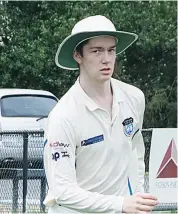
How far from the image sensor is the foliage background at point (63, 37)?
19781 millimetres

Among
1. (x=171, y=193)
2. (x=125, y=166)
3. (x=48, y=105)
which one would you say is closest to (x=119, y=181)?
(x=125, y=166)

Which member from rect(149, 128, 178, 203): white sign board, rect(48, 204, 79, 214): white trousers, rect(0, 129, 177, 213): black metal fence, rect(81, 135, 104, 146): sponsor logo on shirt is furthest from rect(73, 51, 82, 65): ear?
rect(0, 129, 177, 213): black metal fence

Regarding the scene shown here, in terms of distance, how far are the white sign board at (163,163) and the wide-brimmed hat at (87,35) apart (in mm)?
3810

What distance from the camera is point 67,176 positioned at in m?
2.91

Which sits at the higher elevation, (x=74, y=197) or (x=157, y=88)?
(x=157, y=88)

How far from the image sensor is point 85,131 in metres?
2.98

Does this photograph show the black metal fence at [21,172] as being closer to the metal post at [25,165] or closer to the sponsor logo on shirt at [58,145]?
the metal post at [25,165]

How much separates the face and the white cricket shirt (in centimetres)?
10

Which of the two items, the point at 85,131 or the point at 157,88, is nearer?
the point at 85,131

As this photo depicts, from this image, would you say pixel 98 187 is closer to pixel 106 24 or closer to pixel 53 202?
pixel 53 202

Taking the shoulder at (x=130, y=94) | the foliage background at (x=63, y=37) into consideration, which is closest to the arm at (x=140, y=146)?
the shoulder at (x=130, y=94)

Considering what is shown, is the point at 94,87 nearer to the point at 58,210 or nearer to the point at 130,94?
the point at 130,94

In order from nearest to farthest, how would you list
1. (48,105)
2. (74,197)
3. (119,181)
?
1. (74,197)
2. (119,181)
3. (48,105)

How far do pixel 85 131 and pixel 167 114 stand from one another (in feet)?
51.6
